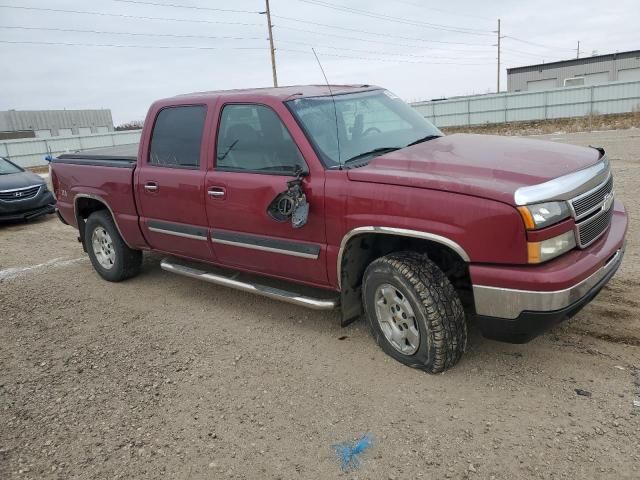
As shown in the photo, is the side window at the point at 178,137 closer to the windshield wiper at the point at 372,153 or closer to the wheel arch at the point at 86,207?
the wheel arch at the point at 86,207

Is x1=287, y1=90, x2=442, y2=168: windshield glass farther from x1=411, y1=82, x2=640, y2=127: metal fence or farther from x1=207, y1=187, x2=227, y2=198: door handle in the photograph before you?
x1=411, y1=82, x2=640, y2=127: metal fence

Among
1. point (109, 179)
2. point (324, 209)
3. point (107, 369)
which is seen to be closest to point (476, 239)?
point (324, 209)

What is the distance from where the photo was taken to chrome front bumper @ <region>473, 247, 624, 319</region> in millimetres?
2799

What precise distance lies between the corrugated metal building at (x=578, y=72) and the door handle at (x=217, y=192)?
4277 centimetres

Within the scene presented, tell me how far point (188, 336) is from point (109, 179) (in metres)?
2.04

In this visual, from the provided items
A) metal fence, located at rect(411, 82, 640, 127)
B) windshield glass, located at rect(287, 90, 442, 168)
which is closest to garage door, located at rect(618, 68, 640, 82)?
metal fence, located at rect(411, 82, 640, 127)

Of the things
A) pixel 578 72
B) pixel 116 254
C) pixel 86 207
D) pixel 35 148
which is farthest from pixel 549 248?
pixel 578 72

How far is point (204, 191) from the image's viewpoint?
4.36m

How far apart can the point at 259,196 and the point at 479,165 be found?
1637mm

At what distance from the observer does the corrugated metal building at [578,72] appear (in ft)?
136

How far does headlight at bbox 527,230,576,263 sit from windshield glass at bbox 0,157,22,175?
1106 cm

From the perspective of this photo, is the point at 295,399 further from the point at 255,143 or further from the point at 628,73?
the point at 628,73

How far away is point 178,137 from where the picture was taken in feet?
15.5

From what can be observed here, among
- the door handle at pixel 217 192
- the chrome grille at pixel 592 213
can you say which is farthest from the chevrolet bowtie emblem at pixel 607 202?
the door handle at pixel 217 192
